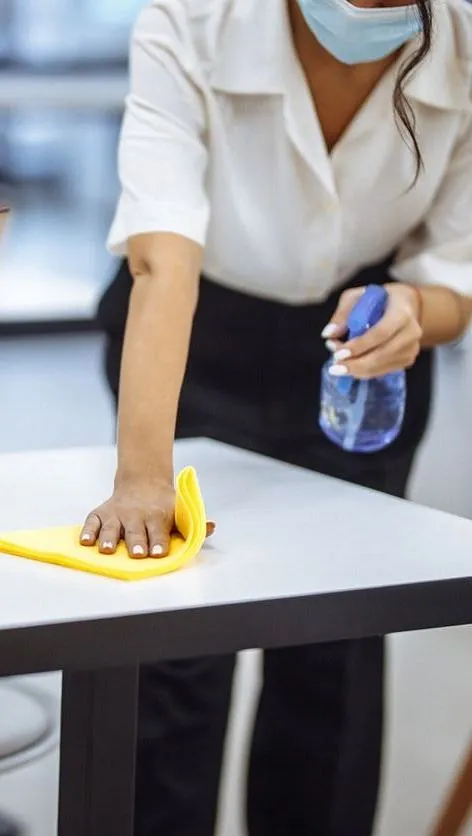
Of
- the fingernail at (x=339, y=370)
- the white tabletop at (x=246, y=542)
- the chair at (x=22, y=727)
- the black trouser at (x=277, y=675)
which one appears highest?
the fingernail at (x=339, y=370)

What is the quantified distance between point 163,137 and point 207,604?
56 centimetres

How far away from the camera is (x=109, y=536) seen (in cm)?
121

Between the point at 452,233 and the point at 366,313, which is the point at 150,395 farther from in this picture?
the point at 452,233

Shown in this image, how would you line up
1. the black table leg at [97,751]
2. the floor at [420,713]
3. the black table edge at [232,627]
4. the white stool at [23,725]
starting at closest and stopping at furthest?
the black table edge at [232,627]
the black table leg at [97,751]
the white stool at [23,725]
the floor at [420,713]

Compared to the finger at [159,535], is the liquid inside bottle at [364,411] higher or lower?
lower

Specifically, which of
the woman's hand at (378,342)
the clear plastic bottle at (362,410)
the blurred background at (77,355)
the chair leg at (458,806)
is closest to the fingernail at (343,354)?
the woman's hand at (378,342)

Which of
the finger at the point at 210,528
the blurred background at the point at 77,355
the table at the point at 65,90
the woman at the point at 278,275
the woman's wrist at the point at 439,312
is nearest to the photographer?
the finger at the point at 210,528

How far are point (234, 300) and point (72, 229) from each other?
3.34 metres

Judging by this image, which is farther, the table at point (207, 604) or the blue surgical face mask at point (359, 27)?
the blue surgical face mask at point (359, 27)

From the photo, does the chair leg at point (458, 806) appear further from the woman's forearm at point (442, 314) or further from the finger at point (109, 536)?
the finger at point (109, 536)

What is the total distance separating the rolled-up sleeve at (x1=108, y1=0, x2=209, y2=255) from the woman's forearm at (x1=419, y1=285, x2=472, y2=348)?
0.93 feet

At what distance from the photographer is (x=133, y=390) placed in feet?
4.38

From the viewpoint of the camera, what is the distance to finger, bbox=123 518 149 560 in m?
1.19

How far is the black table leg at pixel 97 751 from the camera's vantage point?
1.14m
